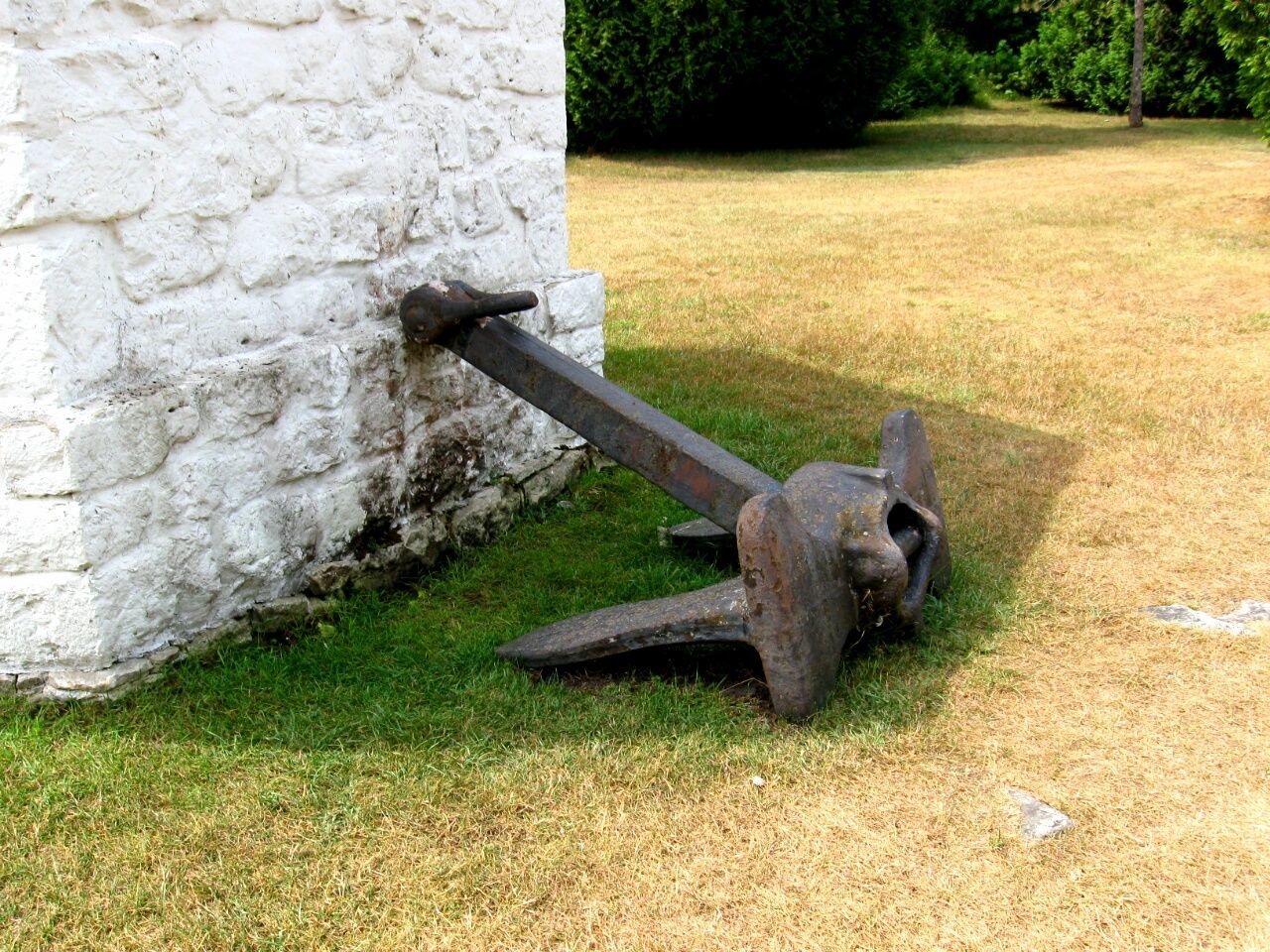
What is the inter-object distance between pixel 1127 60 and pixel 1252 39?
10.5 meters

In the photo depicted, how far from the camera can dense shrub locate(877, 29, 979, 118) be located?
19.3 m

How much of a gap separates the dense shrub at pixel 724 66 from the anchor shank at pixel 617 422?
36.9ft

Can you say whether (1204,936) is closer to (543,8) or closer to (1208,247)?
(543,8)

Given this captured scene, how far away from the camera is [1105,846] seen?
98.7 inches

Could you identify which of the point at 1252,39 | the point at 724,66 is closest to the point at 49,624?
the point at 1252,39

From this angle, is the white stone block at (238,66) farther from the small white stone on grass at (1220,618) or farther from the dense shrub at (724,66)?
the dense shrub at (724,66)

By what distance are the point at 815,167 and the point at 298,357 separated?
12.1m

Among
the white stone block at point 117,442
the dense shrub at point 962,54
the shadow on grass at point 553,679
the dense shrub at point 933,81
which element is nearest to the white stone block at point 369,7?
the white stone block at point 117,442

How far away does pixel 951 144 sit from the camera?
16406 mm

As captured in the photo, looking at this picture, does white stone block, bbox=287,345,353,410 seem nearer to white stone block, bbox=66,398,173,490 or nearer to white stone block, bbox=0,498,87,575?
white stone block, bbox=66,398,173,490

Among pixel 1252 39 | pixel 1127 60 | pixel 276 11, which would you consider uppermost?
pixel 1127 60

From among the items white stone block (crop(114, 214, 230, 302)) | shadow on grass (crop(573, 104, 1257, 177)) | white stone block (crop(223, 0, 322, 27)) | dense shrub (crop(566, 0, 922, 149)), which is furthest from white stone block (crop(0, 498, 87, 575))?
dense shrub (crop(566, 0, 922, 149))

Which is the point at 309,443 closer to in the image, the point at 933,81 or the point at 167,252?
the point at 167,252

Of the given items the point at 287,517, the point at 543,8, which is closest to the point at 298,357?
the point at 287,517
